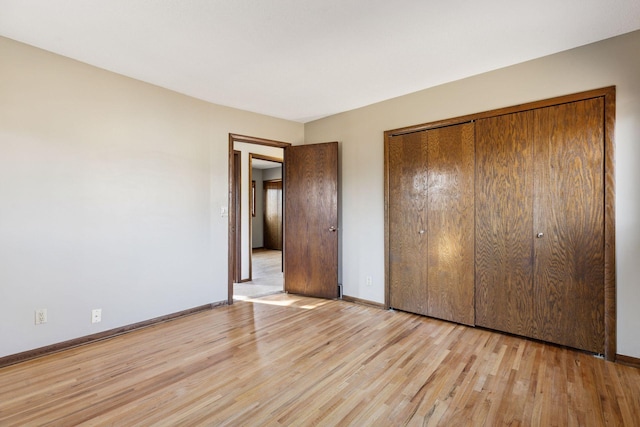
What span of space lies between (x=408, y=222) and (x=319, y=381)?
1.95 meters

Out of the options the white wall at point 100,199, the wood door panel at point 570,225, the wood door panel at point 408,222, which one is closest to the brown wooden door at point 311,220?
the wood door panel at point 408,222

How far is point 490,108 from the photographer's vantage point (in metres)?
2.88

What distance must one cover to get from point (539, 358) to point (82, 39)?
13.9 ft

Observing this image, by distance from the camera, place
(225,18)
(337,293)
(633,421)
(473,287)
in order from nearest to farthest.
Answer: (633,421) → (225,18) → (473,287) → (337,293)

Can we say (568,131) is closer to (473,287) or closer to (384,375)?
(473,287)

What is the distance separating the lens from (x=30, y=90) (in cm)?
239

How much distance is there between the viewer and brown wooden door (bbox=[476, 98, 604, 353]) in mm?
2398

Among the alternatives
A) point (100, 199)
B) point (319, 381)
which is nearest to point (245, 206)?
point (100, 199)

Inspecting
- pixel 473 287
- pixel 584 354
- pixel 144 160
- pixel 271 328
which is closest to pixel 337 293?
pixel 271 328

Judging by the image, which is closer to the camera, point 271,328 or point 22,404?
point 22,404

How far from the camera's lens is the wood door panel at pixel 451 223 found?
3.00 metres

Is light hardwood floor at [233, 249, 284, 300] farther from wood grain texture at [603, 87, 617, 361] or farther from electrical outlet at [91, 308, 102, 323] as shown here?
wood grain texture at [603, 87, 617, 361]

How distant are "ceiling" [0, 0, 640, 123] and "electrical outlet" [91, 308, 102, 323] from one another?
2160mm

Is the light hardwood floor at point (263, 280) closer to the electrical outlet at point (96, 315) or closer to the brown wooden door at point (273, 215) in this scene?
the brown wooden door at point (273, 215)
